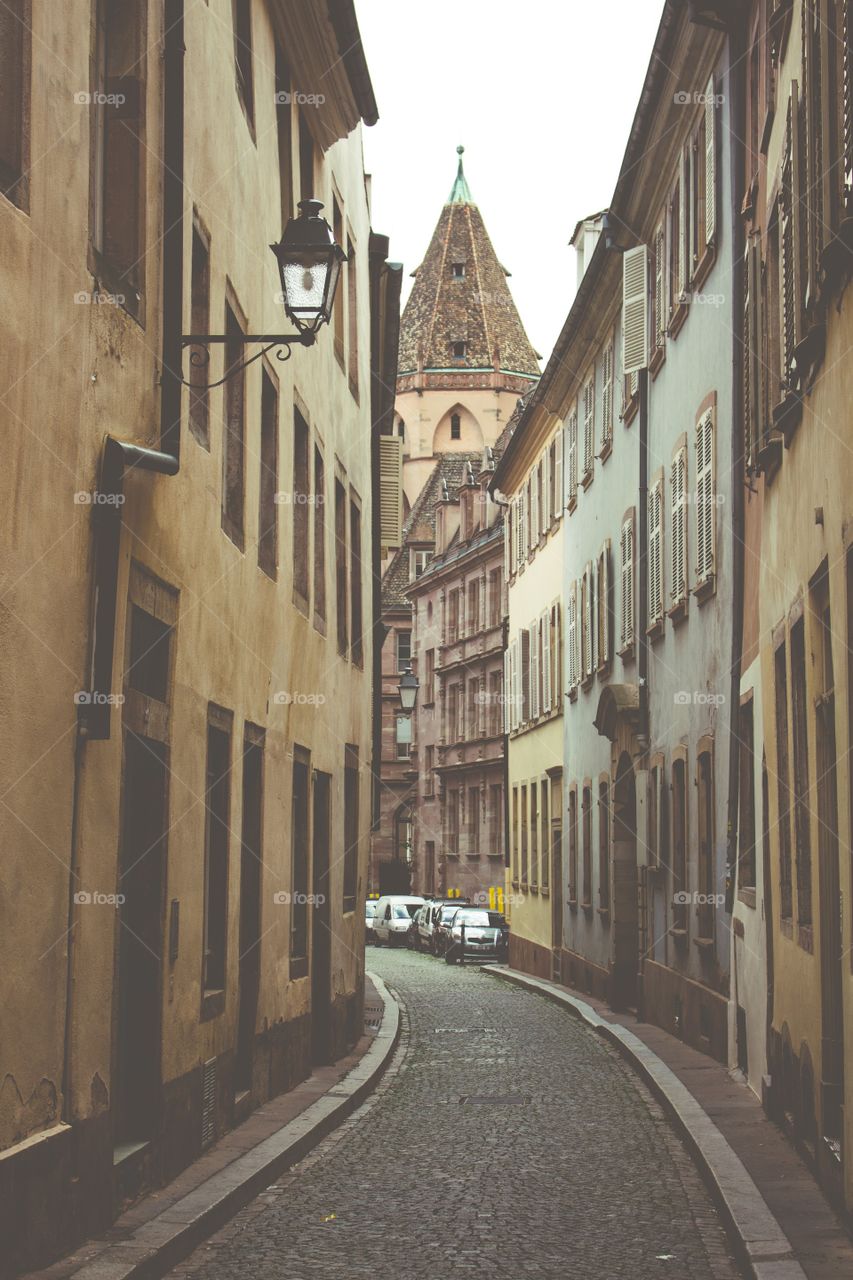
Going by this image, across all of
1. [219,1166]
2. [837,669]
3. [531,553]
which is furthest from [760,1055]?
[531,553]

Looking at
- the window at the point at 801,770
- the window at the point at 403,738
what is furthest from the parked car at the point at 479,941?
the window at the point at 801,770

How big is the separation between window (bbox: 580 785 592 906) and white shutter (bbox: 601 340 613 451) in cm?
604

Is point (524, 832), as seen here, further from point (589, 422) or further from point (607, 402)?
point (607, 402)

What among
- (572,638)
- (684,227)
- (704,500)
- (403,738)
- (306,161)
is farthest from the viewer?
(403,738)

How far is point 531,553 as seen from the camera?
Result: 135 feet

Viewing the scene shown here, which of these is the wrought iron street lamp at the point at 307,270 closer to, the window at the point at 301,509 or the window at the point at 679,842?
the window at the point at 301,509

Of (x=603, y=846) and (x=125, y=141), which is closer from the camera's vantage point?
(x=125, y=141)

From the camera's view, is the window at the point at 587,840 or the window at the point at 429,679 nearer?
the window at the point at 587,840

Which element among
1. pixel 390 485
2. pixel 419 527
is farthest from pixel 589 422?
pixel 419 527

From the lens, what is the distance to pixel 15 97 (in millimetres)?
7711

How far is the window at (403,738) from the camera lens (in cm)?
8000

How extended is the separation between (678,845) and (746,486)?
634 centimetres

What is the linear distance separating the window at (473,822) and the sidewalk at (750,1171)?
4139 cm

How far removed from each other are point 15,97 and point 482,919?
130 feet
